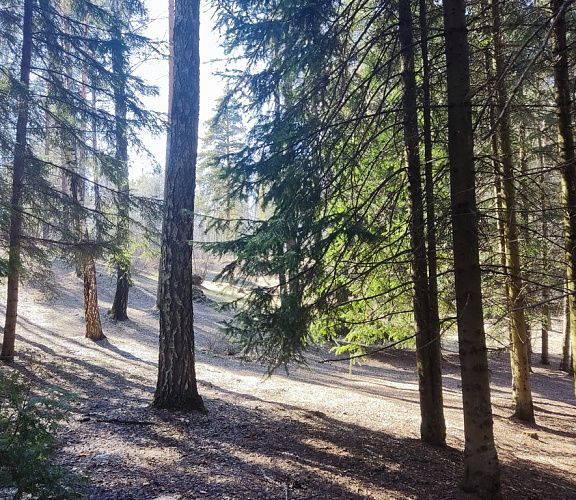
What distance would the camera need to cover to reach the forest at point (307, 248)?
12.7ft

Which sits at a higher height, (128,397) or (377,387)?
(128,397)

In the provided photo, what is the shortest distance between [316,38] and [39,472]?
544 centimetres

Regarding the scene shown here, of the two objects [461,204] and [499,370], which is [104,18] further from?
[499,370]

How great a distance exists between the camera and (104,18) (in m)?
9.04

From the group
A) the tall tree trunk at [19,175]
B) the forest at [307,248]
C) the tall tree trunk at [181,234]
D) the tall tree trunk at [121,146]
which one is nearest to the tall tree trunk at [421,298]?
the forest at [307,248]

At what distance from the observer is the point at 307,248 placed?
4703mm

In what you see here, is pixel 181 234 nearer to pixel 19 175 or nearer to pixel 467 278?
pixel 467 278

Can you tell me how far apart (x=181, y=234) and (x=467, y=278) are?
158 inches

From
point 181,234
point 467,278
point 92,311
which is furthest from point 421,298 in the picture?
point 92,311

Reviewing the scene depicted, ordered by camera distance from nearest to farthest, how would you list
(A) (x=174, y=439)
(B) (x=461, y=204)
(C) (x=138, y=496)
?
(C) (x=138, y=496) → (B) (x=461, y=204) → (A) (x=174, y=439)

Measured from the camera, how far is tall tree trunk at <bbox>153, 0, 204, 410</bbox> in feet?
18.8

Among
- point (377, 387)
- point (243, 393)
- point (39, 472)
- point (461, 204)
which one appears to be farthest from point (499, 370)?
point (39, 472)

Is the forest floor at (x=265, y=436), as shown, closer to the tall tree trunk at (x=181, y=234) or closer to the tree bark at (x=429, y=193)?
the tall tree trunk at (x=181, y=234)

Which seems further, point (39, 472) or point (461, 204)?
point (461, 204)
